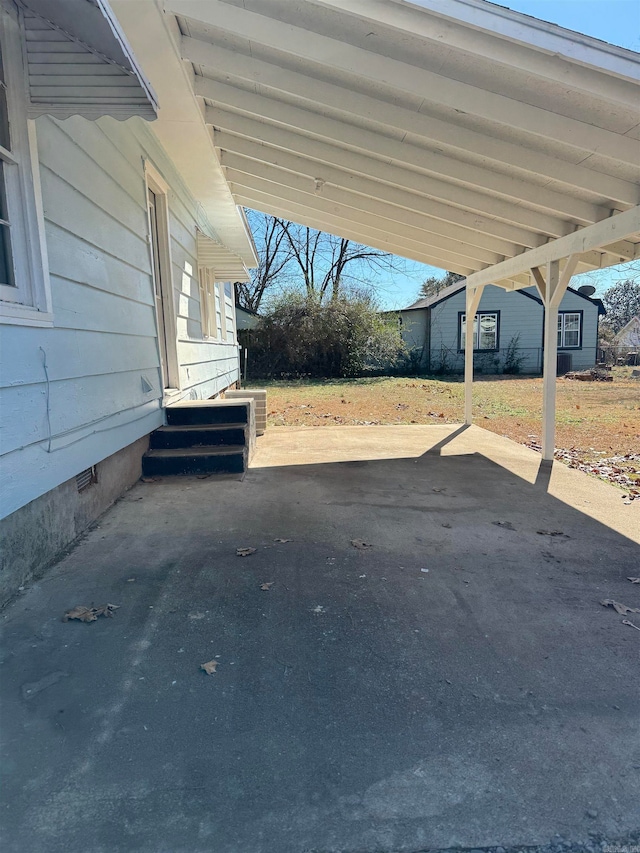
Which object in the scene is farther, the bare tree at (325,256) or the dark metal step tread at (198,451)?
the bare tree at (325,256)

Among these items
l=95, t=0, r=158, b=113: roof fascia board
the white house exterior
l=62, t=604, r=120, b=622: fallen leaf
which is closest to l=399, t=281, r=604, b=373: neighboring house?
the white house exterior

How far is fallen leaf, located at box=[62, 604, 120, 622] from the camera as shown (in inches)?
98.5

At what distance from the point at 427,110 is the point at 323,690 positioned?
14.2 ft

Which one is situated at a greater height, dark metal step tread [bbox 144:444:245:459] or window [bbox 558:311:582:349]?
window [bbox 558:311:582:349]

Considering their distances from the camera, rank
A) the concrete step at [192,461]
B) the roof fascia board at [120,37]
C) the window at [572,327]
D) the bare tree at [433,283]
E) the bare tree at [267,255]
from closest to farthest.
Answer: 1. the roof fascia board at [120,37]
2. the concrete step at [192,461]
3. the window at [572,327]
4. the bare tree at [267,255]
5. the bare tree at [433,283]

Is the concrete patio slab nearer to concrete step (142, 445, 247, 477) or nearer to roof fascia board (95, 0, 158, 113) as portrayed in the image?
concrete step (142, 445, 247, 477)

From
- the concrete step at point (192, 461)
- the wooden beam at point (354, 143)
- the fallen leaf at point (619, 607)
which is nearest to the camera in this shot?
the fallen leaf at point (619, 607)

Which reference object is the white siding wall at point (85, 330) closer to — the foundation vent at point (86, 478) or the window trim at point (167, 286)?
the foundation vent at point (86, 478)

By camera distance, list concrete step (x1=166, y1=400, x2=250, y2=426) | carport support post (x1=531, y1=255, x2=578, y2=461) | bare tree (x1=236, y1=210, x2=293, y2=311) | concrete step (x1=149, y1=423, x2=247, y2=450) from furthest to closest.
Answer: bare tree (x1=236, y1=210, x2=293, y2=311)
carport support post (x1=531, y1=255, x2=578, y2=461)
concrete step (x1=166, y1=400, x2=250, y2=426)
concrete step (x1=149, y1=423, x2=247, y2=450)

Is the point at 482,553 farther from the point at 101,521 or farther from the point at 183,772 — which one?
the point at 101,521

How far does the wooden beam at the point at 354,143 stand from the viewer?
15.0ft

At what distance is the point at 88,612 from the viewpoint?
8.37ft

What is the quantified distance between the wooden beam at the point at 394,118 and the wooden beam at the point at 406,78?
204 millimetres

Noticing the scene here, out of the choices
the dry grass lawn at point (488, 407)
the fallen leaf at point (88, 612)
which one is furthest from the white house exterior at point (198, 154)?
the dry grass lawn at point (488, 407)
